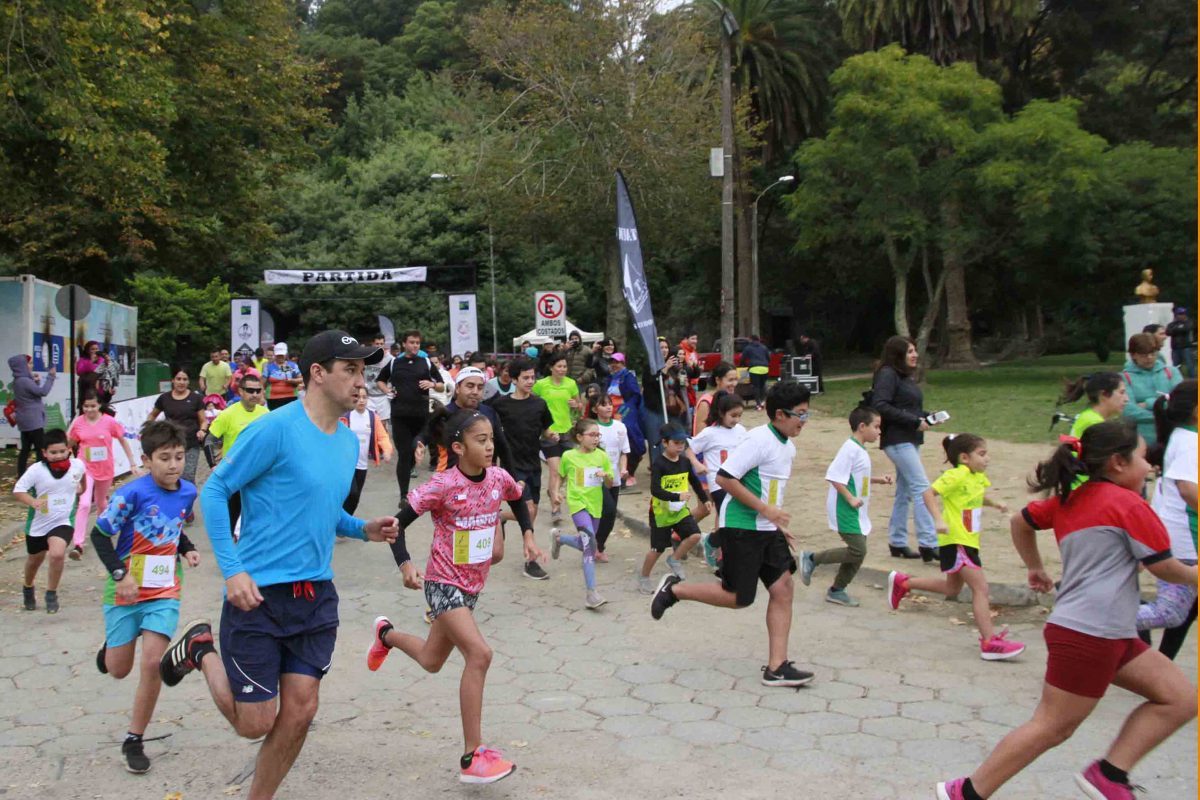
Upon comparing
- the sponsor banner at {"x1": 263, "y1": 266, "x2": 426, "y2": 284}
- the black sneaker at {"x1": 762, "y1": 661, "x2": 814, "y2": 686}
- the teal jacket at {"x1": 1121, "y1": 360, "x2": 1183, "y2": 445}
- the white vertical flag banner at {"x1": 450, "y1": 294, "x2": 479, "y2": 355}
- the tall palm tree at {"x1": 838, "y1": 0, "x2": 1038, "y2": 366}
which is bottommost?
the black sneaker at {"x1": 762, "y1": 661, "x2": 814, "y2": 686}

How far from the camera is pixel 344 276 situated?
3219cm

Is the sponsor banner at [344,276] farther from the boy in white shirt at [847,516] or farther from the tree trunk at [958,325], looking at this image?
the boy in white shirt at [847,516]

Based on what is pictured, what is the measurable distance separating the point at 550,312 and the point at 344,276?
921cm

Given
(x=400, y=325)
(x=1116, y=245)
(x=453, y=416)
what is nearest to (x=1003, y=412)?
(x=1116, y=245)

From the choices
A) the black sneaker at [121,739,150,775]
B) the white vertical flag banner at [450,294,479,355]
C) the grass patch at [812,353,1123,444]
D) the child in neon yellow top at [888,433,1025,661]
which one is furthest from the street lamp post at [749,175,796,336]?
the black sneaker at [121,739,150,775]

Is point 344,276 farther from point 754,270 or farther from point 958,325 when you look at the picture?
point 958,325

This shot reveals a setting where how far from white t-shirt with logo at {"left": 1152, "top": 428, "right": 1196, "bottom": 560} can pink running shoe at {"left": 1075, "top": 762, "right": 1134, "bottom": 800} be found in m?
1.38

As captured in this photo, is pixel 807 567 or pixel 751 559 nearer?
pixel 751 559

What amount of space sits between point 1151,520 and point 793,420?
2.44 metres

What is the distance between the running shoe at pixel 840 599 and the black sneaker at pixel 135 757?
16.0 ft

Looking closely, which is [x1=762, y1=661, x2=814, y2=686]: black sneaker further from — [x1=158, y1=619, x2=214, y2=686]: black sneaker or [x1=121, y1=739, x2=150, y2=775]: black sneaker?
[x1=121, y1=739, x2=150, y2=775]: black sneaker

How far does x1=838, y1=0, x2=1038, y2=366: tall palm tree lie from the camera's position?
113ft

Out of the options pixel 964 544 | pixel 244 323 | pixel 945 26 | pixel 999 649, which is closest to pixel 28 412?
pixel 964 544

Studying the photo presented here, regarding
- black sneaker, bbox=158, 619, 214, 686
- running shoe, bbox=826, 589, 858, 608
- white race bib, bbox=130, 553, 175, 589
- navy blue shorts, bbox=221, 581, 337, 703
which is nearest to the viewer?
navy blue shorts, bbox=221, 581, 337, 703
